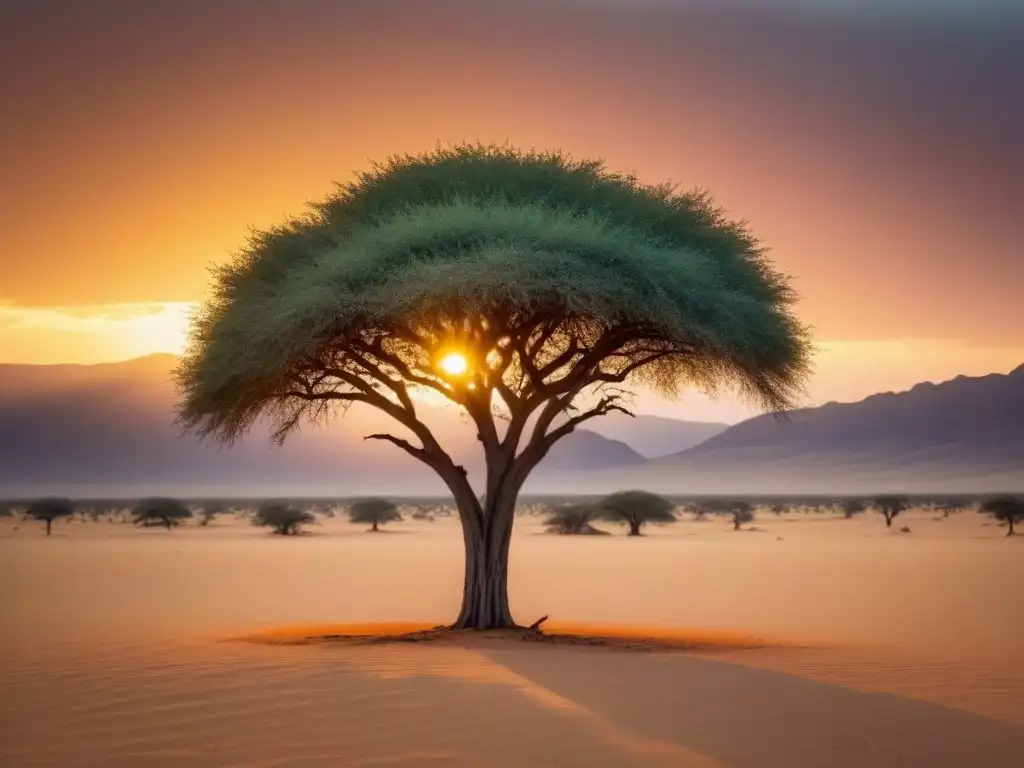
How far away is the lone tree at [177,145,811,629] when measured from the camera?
65.0 ft

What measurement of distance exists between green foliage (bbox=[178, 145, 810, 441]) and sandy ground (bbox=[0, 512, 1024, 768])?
14.6 feet

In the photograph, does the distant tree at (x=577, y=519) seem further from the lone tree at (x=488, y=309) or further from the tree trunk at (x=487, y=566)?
the tree trunk at (x=487, y=566)

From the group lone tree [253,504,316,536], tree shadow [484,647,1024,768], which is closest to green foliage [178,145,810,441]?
tree shadow [484,647,1024,768]

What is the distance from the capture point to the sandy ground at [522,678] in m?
12.2

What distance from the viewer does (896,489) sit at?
193 metres

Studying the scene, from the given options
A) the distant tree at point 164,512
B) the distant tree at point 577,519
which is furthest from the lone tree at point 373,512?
the distant tree at point 577,519

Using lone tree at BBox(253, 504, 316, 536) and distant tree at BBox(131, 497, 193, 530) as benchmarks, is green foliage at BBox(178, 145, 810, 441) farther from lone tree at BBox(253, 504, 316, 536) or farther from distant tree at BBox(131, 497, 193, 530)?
distant tree at BBox(131, 497, 193, 530)

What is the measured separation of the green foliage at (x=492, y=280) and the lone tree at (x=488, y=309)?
4 centimetres

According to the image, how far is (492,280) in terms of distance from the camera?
19.0 meters

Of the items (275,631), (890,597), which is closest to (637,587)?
(890,597)

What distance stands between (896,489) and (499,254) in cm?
18283

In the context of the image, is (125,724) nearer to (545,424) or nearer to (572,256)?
(572,256)

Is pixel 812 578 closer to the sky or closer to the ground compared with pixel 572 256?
closer to the ground

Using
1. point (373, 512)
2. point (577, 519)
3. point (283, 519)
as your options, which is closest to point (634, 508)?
point (577, 519)
